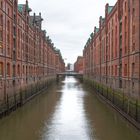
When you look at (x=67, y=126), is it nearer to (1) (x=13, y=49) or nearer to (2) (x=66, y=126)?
(2) (x=66, y=126)

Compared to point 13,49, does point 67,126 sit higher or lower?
lower

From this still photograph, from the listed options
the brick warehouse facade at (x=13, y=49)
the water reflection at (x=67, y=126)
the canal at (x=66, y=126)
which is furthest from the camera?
the brick warehouse facade at (x=13, y=49)

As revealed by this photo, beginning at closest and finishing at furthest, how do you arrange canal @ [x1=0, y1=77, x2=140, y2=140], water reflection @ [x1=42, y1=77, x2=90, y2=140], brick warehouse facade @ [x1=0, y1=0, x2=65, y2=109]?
1. water reflection @ [x1=42, y1=77, x2=90, y2=140]
2. canal @ [x1=0, y1=77, x2=140, y2=140]
3. brick warehouse facade @ [x1=0, y1=0, x2=65, y2=109]

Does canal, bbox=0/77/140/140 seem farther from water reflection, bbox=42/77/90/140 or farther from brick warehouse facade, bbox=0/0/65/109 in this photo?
brick warehouse facade, bbox=0/0/65/109

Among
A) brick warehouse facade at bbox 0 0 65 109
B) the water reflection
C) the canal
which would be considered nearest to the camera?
the water reflection

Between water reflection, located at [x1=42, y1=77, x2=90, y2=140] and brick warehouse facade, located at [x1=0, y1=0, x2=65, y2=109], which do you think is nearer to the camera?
water reflection, located at [x1=42, y1=77, x2=90, y2=140]

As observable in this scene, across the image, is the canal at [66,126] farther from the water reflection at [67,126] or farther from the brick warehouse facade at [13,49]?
the brick warehouse facade at [13,49]

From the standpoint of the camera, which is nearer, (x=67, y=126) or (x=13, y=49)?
(x=67, y=126)

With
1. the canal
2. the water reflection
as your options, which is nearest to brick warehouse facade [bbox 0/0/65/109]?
the canal

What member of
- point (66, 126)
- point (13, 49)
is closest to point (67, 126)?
point (66, 126)

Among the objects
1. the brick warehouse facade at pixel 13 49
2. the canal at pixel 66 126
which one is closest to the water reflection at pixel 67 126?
the canal at pixel 66 126

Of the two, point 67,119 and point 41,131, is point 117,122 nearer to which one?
point 67,119

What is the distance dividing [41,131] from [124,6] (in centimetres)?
2260

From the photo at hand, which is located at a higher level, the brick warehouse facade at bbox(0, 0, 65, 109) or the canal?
the brick warehouse facade at bbox(0, 0, 65, 109)
